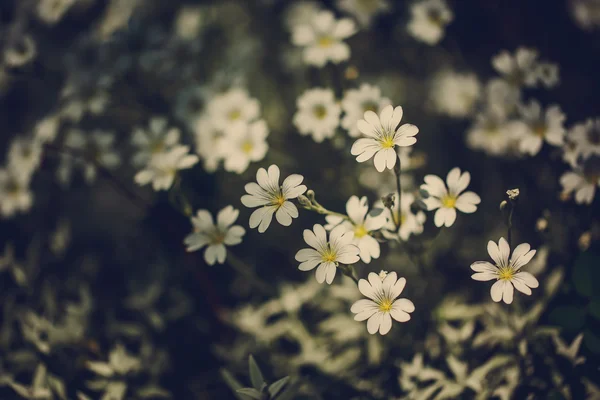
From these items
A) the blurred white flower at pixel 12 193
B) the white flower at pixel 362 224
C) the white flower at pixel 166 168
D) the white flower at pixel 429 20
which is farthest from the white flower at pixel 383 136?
the blurred white flower at pixel 12 193

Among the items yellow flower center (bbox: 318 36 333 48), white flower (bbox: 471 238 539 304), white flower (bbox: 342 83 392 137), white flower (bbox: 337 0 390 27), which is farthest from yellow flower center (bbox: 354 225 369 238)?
white flower (bbox: 337 0 390 27)

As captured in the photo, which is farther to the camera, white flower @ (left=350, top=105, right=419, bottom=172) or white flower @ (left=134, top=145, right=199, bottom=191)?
white flower @ (left=134, top=145, right=199, bottom=191)

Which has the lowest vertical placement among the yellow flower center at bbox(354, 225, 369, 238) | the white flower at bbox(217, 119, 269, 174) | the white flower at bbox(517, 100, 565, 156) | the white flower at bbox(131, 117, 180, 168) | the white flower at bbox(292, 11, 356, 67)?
the white flower at bbox(131, 117, 180, 168)

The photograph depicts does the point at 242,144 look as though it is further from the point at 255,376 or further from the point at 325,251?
the point at 255,376

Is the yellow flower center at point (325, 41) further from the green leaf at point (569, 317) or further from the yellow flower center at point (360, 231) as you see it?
the green leaf at point (569, 317)

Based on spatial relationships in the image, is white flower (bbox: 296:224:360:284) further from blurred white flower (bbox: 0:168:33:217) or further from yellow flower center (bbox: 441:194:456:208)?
blurred white flower (bbox: 0:168:33:217)

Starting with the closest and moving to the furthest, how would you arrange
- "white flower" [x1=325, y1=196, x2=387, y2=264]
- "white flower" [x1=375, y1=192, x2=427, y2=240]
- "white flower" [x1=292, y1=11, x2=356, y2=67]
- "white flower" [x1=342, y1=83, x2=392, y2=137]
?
"white flower" [x1=325, y1=196, x2=387, y2=264] → "white flower" [x1=375, y1=192, x2=427, y2=240] → "white flower" [x1=342, y1=83, x2=392, y2=137] → "white flower" [x1=292, y1=11, x2=356, y2=67]

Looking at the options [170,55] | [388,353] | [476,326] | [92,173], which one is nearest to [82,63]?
[170,55]
